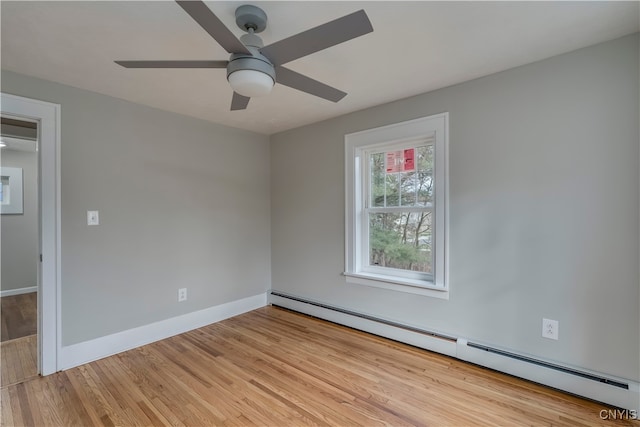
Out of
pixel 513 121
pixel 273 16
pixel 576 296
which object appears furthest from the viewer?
pixel 513 121

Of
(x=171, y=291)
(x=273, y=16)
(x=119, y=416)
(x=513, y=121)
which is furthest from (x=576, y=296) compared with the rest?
(x=171, y=291)

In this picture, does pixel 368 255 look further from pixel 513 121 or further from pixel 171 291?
pixel 171 291

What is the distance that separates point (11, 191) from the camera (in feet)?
14.7

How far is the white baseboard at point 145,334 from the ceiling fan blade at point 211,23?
2649 millimetres

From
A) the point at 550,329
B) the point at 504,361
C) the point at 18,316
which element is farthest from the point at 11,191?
the point at 550,329

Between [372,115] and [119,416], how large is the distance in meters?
3.06

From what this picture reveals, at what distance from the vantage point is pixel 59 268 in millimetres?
2324

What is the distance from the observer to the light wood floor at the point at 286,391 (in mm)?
1783

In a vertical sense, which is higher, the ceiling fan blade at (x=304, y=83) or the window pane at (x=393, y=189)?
the ceiling fan blade at (x=304, y=83)

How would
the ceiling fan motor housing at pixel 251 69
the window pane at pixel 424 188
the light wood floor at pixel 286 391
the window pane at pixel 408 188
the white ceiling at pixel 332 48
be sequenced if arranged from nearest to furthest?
1. the ceiling fan motor housing at pixel 251 69
2. the white ceiling at pixel 332 48
3. the light wood floor at pixel 286 391
4. the window pane at pixel 424 188
5. the window pane at pixel 408 188

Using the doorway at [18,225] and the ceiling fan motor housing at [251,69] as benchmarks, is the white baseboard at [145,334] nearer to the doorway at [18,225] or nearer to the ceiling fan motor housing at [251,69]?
the doorway at [18,225]

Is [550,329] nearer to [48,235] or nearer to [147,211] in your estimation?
[147,211]

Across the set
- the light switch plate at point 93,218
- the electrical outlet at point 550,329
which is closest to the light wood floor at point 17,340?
the light switch plate at point 93,218

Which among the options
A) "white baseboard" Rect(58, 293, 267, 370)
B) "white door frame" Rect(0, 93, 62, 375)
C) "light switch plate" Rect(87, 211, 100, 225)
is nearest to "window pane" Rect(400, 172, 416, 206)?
"white baseboard" Rect(58, 293, 267, 370)
